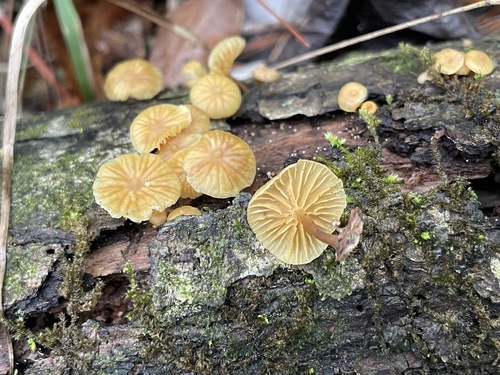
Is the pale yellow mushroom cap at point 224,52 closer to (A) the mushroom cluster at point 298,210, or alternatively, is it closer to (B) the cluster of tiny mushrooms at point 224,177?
(B) the cluster of tiny mushrooms at point 224,177

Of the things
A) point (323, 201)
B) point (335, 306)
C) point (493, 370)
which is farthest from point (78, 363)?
point (493, 370)

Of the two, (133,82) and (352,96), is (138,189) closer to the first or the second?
(133,82)

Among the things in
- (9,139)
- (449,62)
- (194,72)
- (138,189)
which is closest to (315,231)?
(138,189)

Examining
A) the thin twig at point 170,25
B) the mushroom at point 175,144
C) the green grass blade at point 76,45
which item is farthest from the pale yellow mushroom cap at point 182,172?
the thin twig at point 170,25

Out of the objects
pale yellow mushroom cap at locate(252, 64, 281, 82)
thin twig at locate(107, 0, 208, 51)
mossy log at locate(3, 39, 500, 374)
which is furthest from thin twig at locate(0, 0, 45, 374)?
pale yellow mushroom cap at locate(252, 64, 281, 82)

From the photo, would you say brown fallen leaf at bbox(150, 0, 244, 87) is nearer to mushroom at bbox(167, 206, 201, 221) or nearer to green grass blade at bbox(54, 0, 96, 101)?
green grass blade at bbox(54, 0, 96, 101)

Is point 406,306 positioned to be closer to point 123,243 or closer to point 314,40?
point 123,243

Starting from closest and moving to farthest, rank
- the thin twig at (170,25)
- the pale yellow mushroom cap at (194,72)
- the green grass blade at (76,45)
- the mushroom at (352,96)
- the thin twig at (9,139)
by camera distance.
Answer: the thin twig at (9,139) → the mushroom at (352,96) → the pale yellow mushroom cap at (194,72) → the green grass blade at (76,45) → the thin twig at (170,25)
